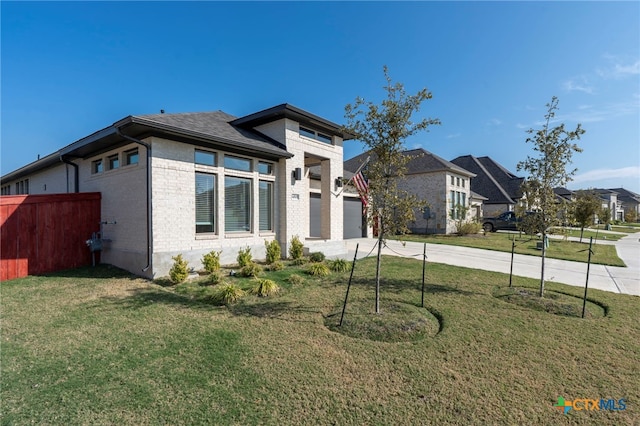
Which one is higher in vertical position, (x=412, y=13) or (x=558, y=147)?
(x=412, y=13)

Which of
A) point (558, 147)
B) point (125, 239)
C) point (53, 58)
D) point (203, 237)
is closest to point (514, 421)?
point (558, 147)

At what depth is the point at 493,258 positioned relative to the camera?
12664mm

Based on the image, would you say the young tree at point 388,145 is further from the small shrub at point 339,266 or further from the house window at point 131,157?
the house window at point 131,157

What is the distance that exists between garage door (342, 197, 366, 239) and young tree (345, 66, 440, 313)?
1291 cm

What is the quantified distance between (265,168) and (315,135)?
301cm

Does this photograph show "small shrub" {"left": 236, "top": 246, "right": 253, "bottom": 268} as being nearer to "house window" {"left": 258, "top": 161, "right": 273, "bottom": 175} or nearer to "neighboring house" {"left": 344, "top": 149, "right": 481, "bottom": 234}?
"house window" {"left": 258, "top": 161, "right": 273, "bottom": 175}

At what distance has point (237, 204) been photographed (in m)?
9.91

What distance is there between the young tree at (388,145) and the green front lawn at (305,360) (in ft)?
5.35

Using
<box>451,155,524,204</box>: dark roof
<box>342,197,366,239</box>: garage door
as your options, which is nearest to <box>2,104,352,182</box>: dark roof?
<box>342,197,366,239</box>: garage door

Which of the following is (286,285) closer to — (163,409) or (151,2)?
(163,409)

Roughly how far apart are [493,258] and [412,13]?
34.4 ft

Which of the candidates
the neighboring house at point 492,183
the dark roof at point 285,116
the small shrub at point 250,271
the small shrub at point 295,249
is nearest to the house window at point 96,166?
the dark roof at point 285,116

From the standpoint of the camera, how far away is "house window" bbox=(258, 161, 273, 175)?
35.1ft

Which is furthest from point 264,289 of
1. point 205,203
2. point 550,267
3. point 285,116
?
point 550,267
